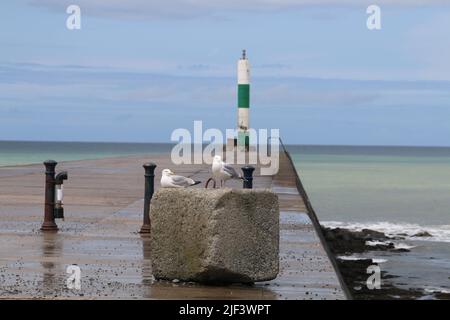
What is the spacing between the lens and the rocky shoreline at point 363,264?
20.0 meters

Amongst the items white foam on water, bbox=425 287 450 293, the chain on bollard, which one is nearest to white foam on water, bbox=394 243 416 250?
white foam on water, bbox=425 287 450 293

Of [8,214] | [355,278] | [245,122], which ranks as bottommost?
[355,278]

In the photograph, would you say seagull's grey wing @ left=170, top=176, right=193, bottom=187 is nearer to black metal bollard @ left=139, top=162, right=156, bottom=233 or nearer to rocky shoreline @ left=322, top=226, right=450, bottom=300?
black metal bollard @ left=139, top=162, right=156, bottom=233

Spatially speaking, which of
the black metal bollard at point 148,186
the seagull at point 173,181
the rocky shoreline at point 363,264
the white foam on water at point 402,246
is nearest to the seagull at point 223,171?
the black metal bollard at point 148,186

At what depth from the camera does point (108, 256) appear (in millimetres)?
12852

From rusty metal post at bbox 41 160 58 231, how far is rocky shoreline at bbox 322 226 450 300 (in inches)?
187

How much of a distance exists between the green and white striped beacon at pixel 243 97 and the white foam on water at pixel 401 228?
5.13m

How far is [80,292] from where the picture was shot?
10.2 meters

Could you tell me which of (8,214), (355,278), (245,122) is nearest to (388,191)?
(245,122)

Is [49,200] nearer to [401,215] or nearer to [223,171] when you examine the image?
[223,171]

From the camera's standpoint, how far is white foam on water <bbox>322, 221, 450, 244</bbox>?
125ft

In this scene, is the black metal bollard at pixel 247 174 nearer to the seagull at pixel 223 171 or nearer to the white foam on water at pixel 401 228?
the seagull at pixel 223 171
